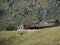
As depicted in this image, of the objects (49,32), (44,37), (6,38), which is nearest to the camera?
(44,37)

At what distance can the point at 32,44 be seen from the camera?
91.4ft

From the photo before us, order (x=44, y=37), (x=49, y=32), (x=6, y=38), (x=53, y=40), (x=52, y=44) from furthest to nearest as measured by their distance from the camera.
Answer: (x=6, y=38) < (x=49, y=32) < (x=44, y=37) < (x=53, y=40) < (x=52, y=44)

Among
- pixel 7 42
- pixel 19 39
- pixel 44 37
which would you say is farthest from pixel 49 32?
pixel 7 42

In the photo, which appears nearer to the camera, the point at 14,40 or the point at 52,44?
the point at 52,44

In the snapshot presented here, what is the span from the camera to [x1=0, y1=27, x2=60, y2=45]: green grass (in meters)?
27.9

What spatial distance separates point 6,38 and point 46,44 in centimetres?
1060

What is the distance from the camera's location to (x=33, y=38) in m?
31.6

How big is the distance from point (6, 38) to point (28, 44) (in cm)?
756

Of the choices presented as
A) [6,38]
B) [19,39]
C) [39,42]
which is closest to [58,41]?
[39,42]

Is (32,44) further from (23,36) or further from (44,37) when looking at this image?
(23,36)

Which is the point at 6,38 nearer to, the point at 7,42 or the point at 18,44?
the point at 7,42

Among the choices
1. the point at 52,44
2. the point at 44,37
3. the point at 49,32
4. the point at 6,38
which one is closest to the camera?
the point at 52,44

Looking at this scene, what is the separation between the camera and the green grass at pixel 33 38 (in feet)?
91.5

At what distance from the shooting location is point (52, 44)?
2570 cm
